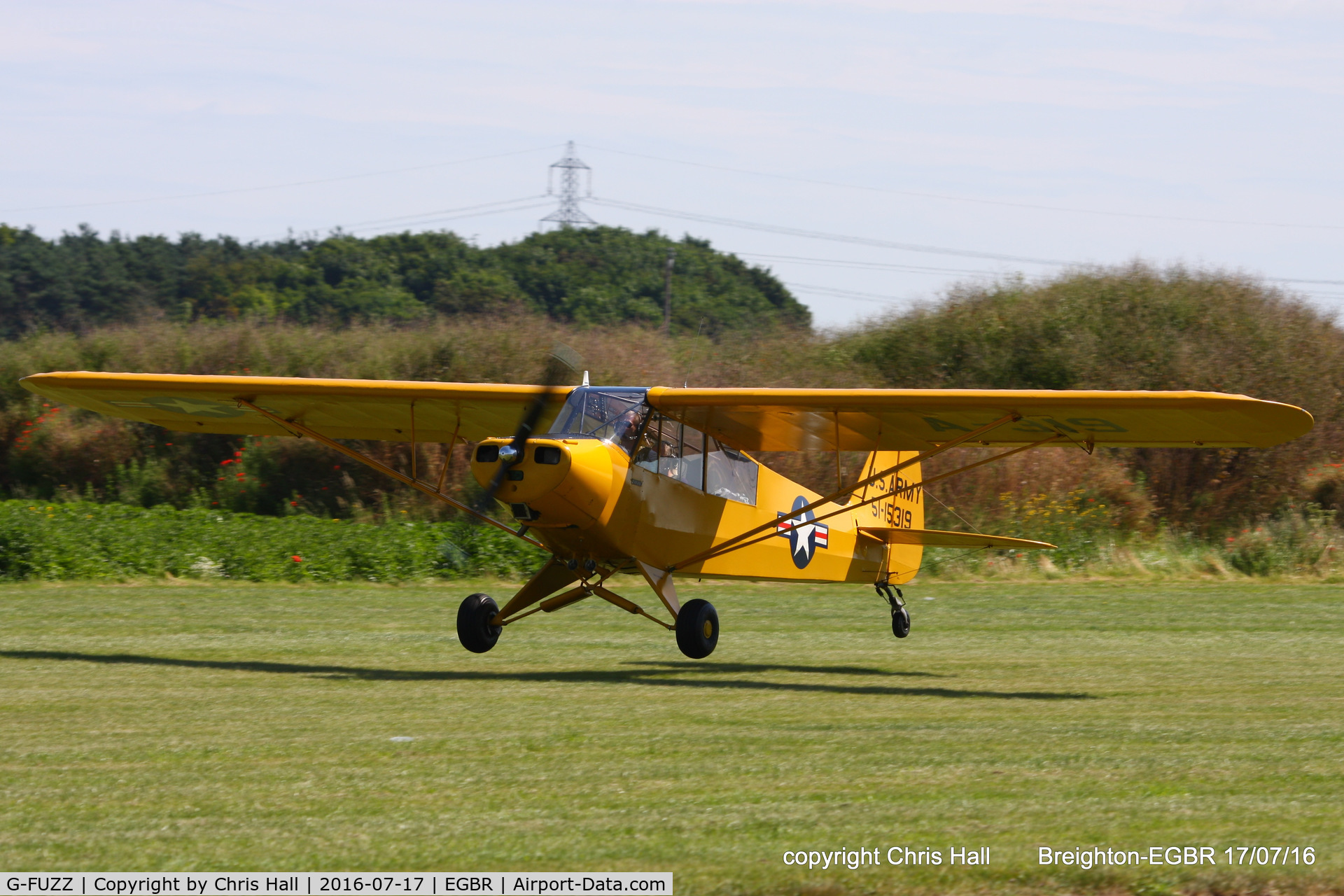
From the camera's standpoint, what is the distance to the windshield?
1100 cm

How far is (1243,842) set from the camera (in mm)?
5410

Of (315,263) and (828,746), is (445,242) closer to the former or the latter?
(315,263)

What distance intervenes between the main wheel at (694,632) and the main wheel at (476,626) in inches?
64.5

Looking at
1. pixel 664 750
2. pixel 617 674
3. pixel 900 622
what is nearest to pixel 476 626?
pixel 617 674

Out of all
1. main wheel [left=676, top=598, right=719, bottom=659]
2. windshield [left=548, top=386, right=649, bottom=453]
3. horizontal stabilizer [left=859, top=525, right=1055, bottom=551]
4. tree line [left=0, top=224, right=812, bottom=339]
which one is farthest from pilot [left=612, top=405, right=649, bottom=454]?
tree line [left=0, top=224, right=812, bottom=339]

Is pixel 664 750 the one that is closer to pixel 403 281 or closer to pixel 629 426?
pixel 629 426

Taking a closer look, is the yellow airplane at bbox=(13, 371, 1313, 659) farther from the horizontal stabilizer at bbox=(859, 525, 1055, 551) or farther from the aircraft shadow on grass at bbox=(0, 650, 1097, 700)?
the aircraft shadow on grass at bbox=(0, 650, 1097, 700)

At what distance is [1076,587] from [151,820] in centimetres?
1693

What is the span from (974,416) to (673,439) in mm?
2688

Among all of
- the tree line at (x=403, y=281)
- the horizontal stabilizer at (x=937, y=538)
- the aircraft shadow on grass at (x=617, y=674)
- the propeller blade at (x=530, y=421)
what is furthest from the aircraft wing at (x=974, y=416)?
the tree line at (x=403, y=281)

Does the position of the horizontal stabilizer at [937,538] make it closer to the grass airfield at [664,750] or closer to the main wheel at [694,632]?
the grass airfield at [664,750]

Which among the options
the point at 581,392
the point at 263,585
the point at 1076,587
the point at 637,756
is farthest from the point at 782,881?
the point at 1076,587

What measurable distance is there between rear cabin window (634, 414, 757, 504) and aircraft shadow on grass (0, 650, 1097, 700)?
1.69m

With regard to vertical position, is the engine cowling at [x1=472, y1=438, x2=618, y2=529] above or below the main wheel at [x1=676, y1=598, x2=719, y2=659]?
above
